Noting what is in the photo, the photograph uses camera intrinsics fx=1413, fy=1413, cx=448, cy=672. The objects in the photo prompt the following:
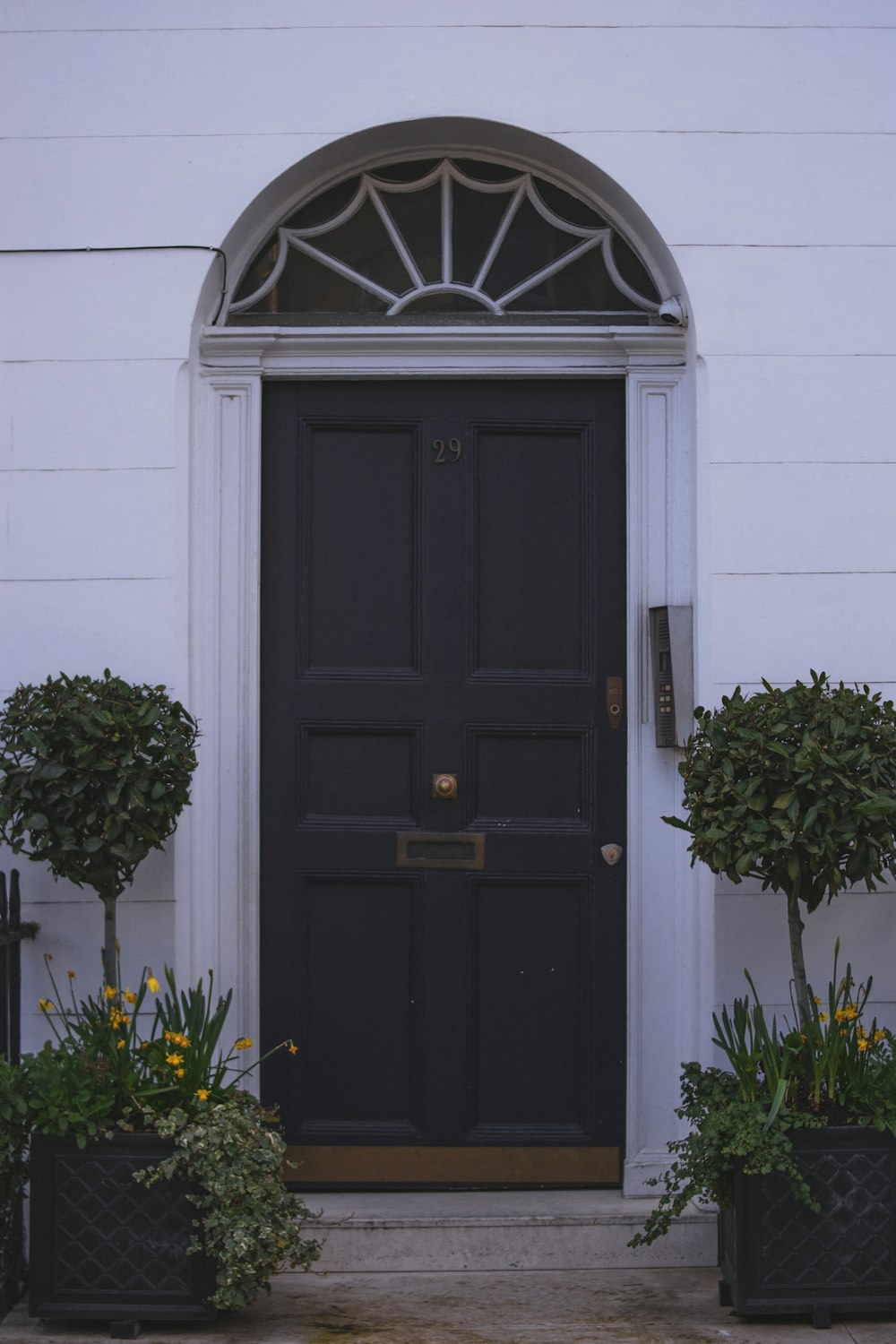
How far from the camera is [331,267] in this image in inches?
171

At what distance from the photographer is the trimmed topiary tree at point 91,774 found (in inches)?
143

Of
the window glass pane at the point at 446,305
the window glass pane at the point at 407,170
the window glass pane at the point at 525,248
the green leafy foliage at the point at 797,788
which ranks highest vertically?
the window glass pane at the point at 407,170

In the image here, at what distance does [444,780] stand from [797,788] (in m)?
1.19

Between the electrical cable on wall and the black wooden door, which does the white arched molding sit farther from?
the electrical cable on wall

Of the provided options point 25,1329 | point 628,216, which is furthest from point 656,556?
point 25,1329

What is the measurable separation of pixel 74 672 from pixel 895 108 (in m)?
2.88

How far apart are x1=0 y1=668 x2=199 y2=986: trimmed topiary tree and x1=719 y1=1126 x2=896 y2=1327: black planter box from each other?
1.77 m

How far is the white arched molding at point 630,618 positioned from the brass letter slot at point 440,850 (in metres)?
0.44

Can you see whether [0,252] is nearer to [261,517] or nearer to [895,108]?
[261,517]

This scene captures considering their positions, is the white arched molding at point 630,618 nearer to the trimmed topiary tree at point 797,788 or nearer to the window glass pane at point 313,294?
the window glass pane at point 313,294

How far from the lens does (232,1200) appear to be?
133 inches

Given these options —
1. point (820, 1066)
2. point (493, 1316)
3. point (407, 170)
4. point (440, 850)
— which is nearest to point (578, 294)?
point (407, 170)

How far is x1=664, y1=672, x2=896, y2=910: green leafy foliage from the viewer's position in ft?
11.2

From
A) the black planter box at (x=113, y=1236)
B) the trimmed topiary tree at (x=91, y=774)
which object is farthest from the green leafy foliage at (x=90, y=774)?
the black planter box at (x=113, y=1236)
